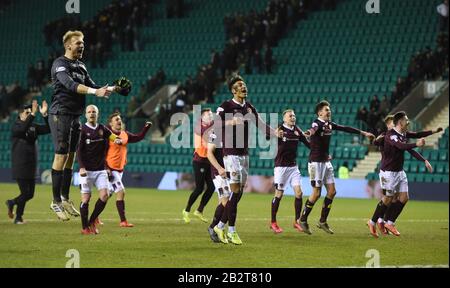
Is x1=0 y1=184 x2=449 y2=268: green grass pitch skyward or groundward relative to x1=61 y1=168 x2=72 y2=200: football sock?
groundward

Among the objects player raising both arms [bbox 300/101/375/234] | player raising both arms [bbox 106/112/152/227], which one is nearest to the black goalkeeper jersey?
player raising both arms [bbox 106/112/152/227]

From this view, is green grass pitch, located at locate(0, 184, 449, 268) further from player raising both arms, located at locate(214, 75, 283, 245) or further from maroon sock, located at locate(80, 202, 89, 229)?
player raising both arms, located at locate(214, 75, 283, 245)

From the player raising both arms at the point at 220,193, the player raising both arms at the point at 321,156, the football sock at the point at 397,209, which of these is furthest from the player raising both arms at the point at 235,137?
the football sock at the point at 397,209

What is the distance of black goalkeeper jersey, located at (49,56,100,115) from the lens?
1227 centimetres

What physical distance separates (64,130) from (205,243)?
2.83 m

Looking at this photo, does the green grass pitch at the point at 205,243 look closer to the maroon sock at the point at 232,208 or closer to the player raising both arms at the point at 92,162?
the maroon sock at the point at 232,208

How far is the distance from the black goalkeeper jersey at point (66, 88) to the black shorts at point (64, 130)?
3.7 inches

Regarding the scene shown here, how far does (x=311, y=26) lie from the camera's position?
36.9 metres

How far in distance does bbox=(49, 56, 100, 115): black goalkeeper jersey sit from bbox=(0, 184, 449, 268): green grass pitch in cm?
193

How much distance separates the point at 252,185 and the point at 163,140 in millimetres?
5489

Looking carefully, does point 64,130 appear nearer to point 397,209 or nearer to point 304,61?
point 397,209

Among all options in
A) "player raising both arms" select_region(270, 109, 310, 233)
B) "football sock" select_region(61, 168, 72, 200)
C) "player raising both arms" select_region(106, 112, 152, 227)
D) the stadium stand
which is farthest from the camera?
the stadium stand
